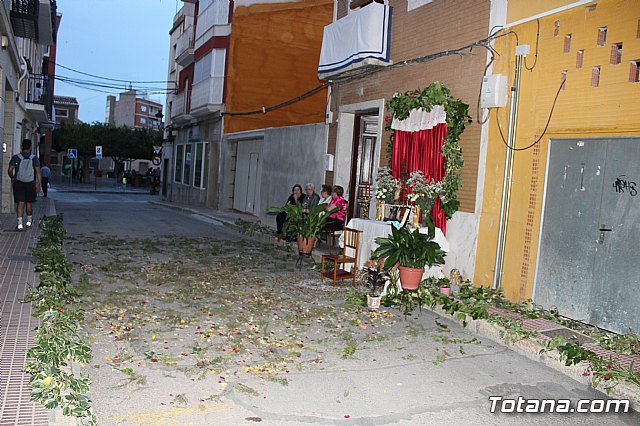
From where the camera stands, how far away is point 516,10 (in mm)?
8617

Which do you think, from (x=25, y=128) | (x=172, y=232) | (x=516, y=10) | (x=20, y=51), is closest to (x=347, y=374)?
(x=516, y=10)

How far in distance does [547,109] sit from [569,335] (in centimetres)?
300

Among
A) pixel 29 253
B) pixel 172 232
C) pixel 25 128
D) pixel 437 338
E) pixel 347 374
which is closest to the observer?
pixel 347 374

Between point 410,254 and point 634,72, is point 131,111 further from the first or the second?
point 634,72

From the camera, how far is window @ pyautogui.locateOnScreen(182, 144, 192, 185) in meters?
30.2

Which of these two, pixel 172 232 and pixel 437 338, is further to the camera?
pixel 172 232

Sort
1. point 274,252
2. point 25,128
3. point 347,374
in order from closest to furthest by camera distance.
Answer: point 347,374 < point 274,252 < point 25,128

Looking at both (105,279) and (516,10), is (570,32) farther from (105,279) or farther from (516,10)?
(105,279)

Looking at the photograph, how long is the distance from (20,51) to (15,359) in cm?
1730

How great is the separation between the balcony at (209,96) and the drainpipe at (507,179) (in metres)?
17.7

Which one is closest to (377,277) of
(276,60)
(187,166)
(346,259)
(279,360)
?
(346,259)

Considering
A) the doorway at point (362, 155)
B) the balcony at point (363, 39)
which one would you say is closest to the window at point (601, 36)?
the balcony at point (363, 39)

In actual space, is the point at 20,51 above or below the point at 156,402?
above

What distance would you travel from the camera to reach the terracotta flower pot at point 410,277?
26.2ft
